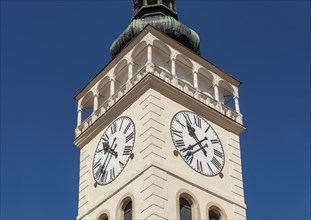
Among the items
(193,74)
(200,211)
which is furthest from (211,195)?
(193,74)

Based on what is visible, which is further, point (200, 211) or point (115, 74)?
point (115, 74)

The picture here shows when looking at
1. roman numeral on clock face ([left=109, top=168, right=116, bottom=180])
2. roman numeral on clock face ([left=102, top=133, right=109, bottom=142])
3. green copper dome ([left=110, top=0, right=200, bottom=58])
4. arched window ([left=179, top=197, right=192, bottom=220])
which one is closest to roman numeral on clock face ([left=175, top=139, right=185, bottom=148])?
arched window ([left=179, top=197, right=192, bottom=220])

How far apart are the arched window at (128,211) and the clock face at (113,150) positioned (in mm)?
1492

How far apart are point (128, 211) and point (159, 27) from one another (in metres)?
9.80

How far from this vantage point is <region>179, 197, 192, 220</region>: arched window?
2827 centimetres

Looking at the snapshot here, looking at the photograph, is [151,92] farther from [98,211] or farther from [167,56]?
[98,211]

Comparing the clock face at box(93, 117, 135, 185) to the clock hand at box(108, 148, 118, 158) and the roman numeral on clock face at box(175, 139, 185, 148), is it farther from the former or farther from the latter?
the roman numeral on clock face at box(175, 139, 185, 148)

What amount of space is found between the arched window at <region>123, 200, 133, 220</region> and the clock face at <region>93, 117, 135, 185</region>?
4.90 feet

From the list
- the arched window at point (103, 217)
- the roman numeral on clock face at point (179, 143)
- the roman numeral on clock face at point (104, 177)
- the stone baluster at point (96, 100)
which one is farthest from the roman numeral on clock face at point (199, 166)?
the stone baluster at point (96, 100)

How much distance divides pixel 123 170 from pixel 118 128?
223 centimetres

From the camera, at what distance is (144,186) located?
27.9 m

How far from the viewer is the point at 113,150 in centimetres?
3069

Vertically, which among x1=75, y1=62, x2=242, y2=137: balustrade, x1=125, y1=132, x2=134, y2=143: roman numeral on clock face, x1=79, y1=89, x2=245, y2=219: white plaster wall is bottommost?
x1=79, y1=89, x2=245, y2=219: white plaster wall

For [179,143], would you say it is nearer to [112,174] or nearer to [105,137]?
[112,174]
